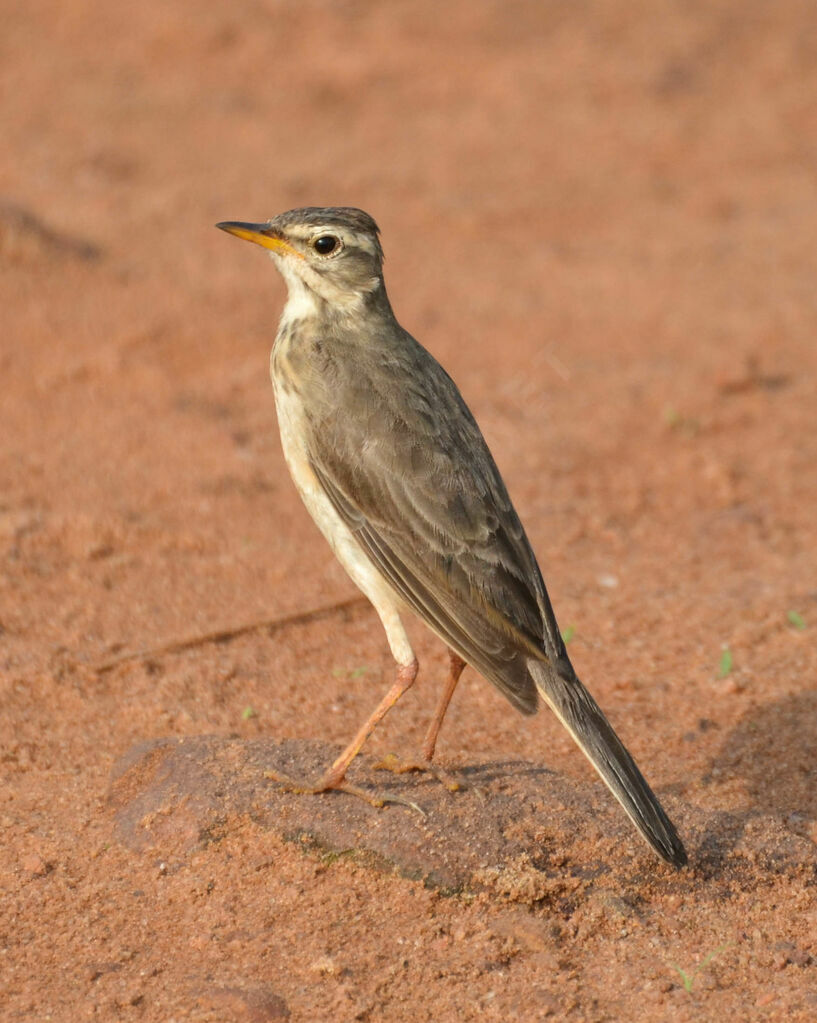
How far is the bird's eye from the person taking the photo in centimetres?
604

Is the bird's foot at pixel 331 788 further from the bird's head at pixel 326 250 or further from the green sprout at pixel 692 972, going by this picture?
the bird's head at pixel 326 250

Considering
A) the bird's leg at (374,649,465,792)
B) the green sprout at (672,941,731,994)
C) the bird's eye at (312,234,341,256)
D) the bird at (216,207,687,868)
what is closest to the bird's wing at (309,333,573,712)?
the bird at (216,207,687,868)

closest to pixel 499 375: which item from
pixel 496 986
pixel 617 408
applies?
pixel 617 408

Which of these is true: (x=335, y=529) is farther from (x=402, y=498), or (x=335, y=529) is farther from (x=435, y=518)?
(x=435, y=518)

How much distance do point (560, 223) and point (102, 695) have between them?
879cm

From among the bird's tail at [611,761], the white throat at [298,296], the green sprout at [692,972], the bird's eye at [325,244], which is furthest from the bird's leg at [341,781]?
the bird's eye at [325,244]

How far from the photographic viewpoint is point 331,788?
17.3 ft

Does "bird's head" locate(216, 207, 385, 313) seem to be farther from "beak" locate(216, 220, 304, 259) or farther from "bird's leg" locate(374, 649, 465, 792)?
"bird's leg" locate(374, 649, 465, 792)

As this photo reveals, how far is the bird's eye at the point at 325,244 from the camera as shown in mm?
6043

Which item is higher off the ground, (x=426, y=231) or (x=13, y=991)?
(x=426, y=231)

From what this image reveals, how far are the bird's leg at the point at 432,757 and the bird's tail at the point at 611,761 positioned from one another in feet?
1.85

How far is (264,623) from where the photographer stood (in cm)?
738

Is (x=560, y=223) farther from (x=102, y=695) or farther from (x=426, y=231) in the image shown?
(x=102, y=695)

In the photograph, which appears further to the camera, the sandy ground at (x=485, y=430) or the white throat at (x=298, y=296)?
the white throat at (x=298, y=296)
